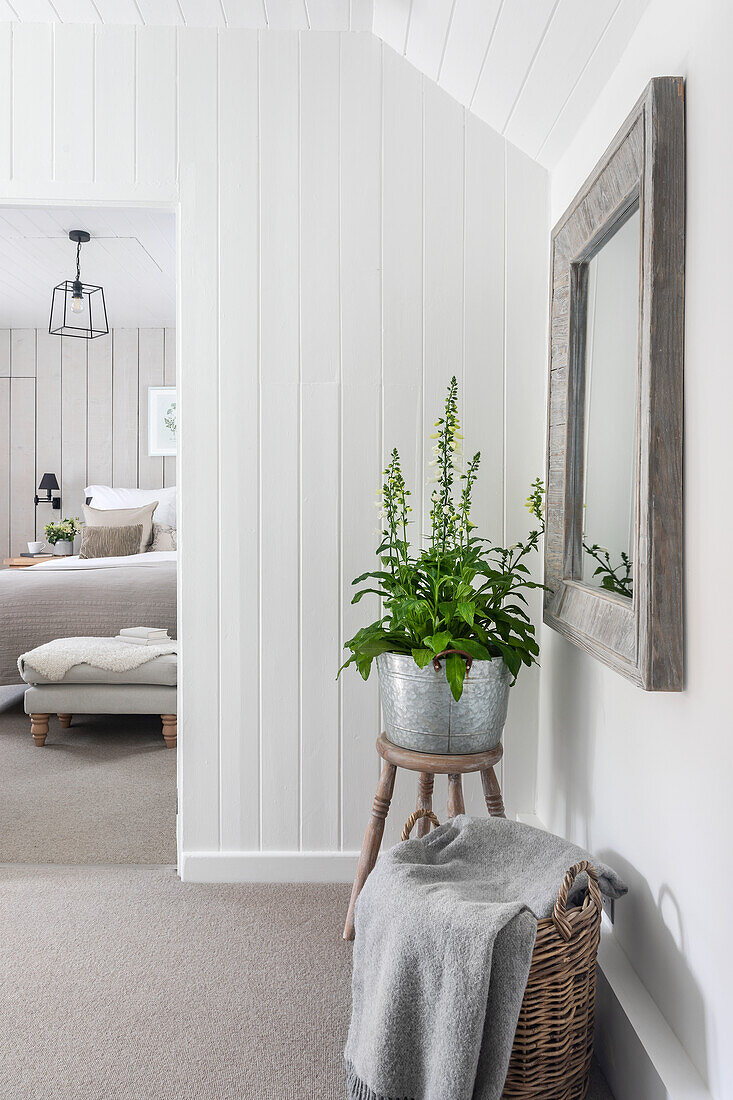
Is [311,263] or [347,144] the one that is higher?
[347,144]

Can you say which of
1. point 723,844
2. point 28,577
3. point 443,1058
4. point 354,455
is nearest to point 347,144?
point 354,455

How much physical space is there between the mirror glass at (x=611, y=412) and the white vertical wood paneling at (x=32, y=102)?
5.04ft

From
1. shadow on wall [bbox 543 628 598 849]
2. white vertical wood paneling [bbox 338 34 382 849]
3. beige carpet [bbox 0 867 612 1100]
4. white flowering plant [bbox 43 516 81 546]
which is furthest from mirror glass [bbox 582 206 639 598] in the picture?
white flowering plant [bbox 43 516 81 546]

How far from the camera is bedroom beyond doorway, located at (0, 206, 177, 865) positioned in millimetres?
2967

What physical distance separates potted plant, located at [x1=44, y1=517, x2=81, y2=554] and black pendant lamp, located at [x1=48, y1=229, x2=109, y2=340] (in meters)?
1.40

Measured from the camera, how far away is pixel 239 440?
2248 millimetres

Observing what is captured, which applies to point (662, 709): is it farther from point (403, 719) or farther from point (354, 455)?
point (354, 455)

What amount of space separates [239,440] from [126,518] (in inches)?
135

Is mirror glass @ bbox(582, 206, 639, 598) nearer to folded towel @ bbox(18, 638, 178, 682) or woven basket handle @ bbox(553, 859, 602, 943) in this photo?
woven basket handle @ bbox(553, 859, 602, 943)

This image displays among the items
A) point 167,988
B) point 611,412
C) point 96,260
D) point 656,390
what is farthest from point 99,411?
point 656,390

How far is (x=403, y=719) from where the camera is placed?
5.93 feet

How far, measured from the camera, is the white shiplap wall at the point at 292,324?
7.23 ft

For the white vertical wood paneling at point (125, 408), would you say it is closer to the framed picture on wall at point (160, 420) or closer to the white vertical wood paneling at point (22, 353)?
the framed picture on wall at point (160, 420)

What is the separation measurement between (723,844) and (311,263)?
5.81 ft
